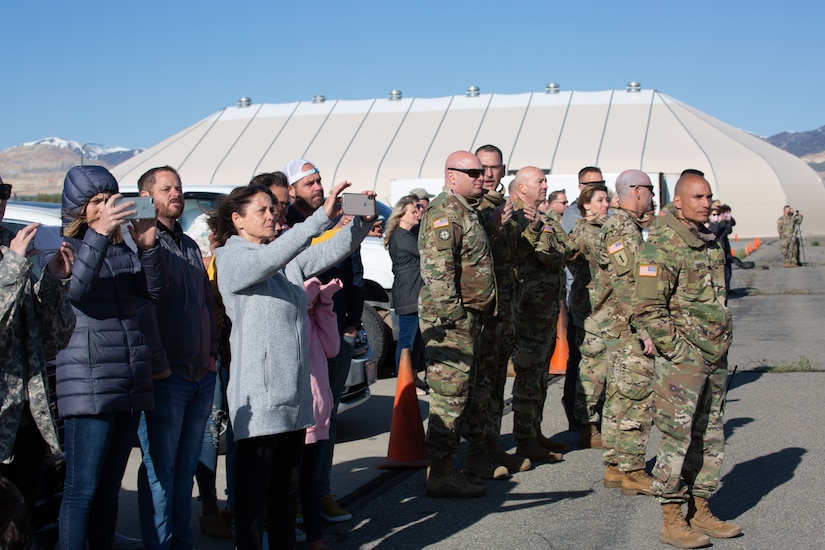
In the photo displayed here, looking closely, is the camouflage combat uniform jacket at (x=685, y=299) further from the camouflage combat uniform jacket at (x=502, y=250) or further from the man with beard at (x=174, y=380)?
the man with beard at (x=174, y=380)

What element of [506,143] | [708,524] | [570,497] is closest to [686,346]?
[708,524]

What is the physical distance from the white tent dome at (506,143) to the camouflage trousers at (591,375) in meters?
42.7

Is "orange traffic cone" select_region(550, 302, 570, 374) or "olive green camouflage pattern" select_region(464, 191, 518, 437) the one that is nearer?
"olive green camouflage pattern" select_region(464, 191, 518, 437)

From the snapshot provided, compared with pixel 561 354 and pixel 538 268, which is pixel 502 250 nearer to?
pixel 538 268

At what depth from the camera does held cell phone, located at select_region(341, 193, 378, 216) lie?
4199 mm

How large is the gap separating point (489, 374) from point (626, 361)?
0.98 meters

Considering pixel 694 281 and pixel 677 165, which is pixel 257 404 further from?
pixel 677 165

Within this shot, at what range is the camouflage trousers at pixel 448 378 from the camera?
20.8 ft

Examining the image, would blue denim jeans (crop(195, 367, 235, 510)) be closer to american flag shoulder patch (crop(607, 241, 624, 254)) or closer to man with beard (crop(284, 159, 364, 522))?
man with beard (crop(284, 159, 364, 522))

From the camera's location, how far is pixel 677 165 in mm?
49875

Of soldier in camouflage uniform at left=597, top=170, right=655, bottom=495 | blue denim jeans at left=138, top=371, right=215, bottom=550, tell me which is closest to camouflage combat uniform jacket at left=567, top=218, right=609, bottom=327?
soldier in camouflage uniform at left=597, top=170, right=655, bottom=495

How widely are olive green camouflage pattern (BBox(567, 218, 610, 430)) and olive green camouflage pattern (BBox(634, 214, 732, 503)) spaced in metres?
2.06

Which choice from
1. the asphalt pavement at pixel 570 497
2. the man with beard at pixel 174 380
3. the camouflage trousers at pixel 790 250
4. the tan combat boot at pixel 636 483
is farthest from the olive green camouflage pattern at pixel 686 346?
the camouflage trousers at pixel 790 250

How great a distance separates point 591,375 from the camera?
7.89 meters
